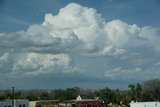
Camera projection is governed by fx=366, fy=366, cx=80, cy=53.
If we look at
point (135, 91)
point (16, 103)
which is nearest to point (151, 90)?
point (135, 91)

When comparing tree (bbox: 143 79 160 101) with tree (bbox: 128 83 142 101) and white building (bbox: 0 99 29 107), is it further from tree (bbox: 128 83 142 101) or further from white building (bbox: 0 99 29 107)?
white building (bbox: 0 99 29 107)

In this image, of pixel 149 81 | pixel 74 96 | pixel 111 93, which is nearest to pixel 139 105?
pixel 149 81

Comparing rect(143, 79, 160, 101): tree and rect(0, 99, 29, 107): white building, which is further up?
rect(143, 79, 160, 101): tree

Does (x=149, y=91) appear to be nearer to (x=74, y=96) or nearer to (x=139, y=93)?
(x=139, y=93)

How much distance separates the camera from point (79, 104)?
113500 mm

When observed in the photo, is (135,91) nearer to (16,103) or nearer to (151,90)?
(151,90)

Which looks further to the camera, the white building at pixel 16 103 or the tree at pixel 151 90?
the tree at pixel 151 90

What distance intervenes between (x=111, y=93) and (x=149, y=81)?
18.4 metres

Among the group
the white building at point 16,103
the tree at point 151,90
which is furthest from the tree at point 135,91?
the white building at point 16,103

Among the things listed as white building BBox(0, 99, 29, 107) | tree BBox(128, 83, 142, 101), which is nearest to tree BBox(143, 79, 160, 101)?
tree BBox(128, 83, 142, 101)

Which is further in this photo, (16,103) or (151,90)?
(151,90)

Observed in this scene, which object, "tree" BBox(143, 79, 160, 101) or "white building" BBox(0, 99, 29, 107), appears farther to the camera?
"tree" BBox(143, 79, 160, 101)

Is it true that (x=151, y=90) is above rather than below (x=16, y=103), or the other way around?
above

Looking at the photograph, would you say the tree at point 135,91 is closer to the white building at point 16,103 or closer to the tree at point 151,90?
the tree at point 151,90
